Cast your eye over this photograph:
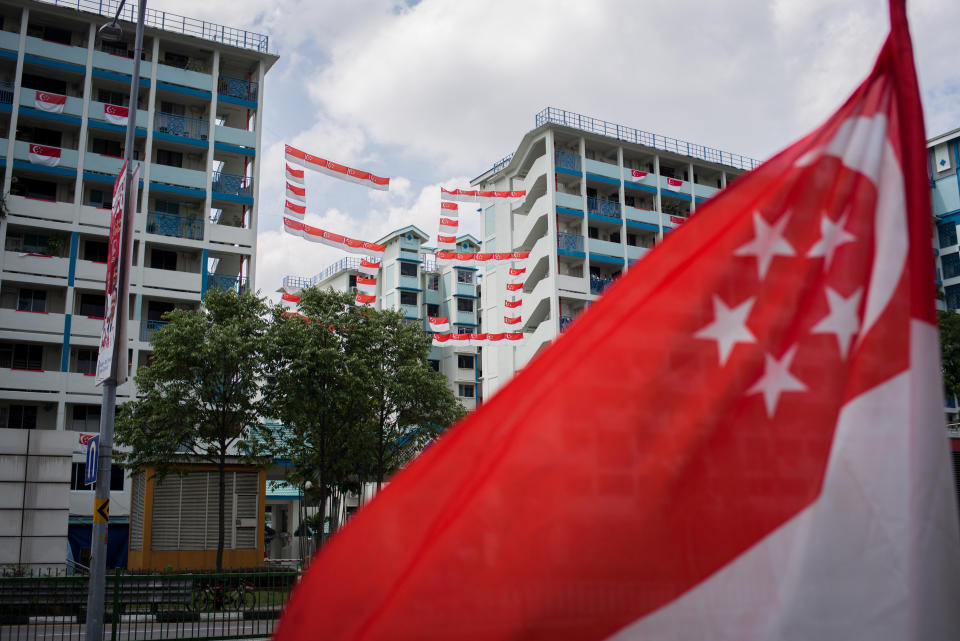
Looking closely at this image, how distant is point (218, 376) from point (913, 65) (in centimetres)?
2725

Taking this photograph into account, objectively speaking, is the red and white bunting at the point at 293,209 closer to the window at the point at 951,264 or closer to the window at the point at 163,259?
the window at the point at 163,259

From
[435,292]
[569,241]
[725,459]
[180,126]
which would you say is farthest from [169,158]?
[725,459]

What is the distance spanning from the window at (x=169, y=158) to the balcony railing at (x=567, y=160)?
20782 mm

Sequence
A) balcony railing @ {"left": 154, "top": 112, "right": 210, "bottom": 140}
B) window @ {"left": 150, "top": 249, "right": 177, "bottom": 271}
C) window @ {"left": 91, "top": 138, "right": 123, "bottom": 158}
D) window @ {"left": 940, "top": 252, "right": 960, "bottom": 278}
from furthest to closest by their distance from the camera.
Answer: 1. window @ {"left": 940, "top": 252, "right": 960, "bottom": 278}
2. balcony railing @ {"left": 154, "top": 112, "right": 210, "bottom": 140}
3. window @ {"left": 91, "top": 138, "right": 123, "bottom": 158}
4. window @ {"left": 150, "top": 249, "right": 177, "bottom": 271}

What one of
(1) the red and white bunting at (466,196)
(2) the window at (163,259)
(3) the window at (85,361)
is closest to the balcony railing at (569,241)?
(1) the red and white bunting at (466,196)

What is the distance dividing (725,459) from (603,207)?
52.5 m

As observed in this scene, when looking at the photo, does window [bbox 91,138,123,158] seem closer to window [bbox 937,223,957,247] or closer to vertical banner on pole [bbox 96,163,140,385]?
vertical banner on pole [bbox 96,163,140,385]

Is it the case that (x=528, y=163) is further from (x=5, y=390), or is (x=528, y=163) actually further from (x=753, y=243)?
(x=753, y=243)

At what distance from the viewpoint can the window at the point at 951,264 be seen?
6106 cm

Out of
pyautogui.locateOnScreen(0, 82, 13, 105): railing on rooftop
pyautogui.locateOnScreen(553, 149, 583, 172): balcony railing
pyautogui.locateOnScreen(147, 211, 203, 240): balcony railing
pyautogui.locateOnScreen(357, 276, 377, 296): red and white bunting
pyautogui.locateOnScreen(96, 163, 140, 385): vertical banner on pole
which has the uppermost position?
pyautogui.locateOnScreen(553, 149, 583, 172): balcony railing

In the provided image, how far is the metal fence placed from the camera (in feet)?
49.4

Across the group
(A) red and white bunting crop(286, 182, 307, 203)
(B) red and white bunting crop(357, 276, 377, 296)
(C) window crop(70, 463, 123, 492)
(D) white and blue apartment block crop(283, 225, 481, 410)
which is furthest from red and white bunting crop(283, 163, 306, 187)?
(D) white and blue apartment block crop(283, 225, 481, 410)

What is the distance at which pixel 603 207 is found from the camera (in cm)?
5444

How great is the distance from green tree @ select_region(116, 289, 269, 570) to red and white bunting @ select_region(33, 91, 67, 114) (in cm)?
→ 1828
